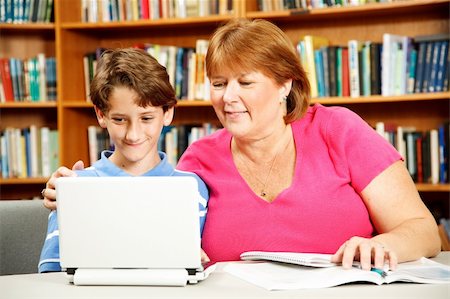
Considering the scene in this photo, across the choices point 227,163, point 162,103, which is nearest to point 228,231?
point 227,163

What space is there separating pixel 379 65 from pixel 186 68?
97 centimetres

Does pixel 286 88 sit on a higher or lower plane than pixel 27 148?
higher

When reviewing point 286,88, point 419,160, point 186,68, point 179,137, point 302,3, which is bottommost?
point 419,160

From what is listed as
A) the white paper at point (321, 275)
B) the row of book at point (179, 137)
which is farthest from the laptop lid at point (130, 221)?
the row of book at point (179, 137)

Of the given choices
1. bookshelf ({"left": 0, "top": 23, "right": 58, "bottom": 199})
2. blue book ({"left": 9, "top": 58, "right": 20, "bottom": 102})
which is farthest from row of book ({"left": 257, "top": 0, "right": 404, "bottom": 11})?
blue book ({"left": 9, "top": 58, "right": 20, "bottom": 102})

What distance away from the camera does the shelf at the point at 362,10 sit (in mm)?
3207

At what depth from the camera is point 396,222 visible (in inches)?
64.2

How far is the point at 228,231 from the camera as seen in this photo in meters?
1.71

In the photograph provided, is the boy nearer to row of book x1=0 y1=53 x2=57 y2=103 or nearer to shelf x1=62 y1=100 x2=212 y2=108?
shelf x1=62 y1=100 x2=212 y2=108

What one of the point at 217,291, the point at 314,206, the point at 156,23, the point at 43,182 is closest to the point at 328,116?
the point at 314,206

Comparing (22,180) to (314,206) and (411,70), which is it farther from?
(314,206)

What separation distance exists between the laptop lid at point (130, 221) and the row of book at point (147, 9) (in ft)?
7.80

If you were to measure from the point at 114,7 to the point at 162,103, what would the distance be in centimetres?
203

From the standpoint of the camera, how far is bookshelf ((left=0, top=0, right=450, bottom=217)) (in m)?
3.38
